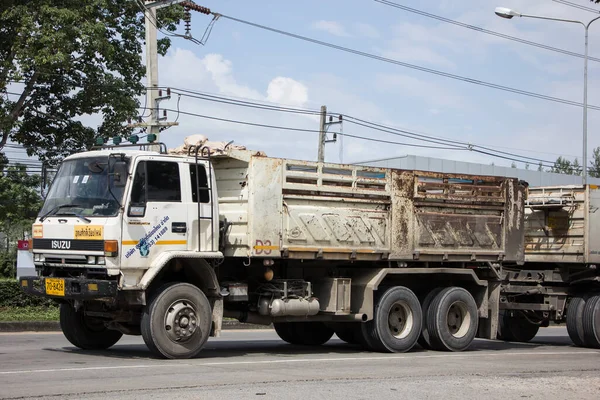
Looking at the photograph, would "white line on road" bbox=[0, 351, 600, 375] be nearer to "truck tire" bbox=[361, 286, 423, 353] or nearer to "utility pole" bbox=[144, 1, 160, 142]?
"truck tire" bbox=[361, 286, 423, 353]

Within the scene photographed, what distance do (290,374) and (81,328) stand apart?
4.03 meters

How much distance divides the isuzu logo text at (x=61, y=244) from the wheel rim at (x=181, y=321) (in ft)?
5.22

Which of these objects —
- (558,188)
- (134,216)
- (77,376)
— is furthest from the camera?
(558,188)

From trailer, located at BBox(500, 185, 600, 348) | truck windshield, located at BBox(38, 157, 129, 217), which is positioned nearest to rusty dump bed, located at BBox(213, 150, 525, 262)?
trailer, located at BBox(500, 185, 600, 348)

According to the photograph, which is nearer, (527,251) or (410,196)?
(410,196)

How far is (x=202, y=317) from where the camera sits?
12.1 meters

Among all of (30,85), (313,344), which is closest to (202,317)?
(313,344)

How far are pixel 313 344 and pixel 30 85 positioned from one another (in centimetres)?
1228

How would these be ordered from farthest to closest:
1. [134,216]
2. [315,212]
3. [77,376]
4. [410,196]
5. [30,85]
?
[30,85]
[410,196]
[315,212]
[134,216]
[77,376]

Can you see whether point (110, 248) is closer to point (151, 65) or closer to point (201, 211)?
point (201, 211)

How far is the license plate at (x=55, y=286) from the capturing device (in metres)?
11.7

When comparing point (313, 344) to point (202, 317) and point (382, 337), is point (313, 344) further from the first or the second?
point (202, 317)

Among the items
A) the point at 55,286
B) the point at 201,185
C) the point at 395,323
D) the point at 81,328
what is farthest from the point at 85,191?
the point at 395,323

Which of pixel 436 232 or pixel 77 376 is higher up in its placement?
pixel 436 232
